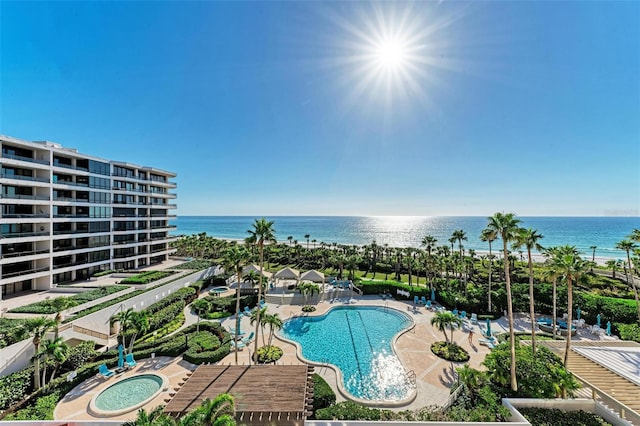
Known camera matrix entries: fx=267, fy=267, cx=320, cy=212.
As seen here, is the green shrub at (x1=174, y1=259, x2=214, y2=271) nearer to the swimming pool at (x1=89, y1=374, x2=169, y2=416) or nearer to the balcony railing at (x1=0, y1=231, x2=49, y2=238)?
the balcony railing at (x1=0, y1=231, x2=49, y2=238)

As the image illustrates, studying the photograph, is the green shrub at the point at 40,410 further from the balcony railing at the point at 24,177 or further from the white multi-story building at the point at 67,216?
the balcony railing at the point at 24,177

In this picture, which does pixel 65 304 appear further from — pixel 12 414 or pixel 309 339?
pixel 309 339

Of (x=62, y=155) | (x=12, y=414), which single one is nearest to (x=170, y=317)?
(x=12, y=414)

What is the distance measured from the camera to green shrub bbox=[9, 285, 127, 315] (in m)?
20.8

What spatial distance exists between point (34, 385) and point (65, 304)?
5799 millimetres

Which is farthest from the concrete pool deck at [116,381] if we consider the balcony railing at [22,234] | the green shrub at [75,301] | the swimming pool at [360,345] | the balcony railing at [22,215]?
the balcony railing at [22,215]

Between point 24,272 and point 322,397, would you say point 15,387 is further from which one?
point 24,272

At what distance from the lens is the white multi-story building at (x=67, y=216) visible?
94.2ft

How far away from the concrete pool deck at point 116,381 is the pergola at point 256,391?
226cm

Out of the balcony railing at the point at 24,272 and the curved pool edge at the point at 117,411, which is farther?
the balcony railing at the point at 24,272

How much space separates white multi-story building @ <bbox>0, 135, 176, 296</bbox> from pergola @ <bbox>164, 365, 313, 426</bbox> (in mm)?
27978

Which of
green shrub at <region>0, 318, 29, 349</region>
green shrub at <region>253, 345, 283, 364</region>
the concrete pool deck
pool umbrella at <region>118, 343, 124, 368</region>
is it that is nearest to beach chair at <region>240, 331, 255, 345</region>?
green shrub at <region>253, 345, 283, 364</region>

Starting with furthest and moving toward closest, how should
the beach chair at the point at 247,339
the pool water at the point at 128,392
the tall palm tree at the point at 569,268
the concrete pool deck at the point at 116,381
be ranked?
the beach chair at the point at 247,339 → the tall palm tree at the point at 569,268 → the pool water at the point at 128,392 → the concrete pool deck at the point at 116,381

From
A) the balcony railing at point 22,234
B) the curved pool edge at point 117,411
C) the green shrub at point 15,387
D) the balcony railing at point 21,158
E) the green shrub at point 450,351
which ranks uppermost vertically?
the balcony railing at point 21,158
